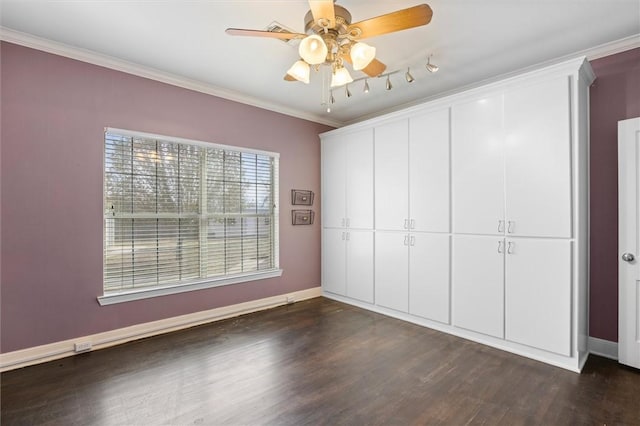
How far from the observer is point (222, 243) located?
3.81 metres

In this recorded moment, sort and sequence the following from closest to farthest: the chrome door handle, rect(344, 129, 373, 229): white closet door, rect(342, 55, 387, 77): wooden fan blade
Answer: rect(342, 55, 387, 77): wooden fan blade
the chrome door handle
rect(344, 129, 373, 229): white closet door

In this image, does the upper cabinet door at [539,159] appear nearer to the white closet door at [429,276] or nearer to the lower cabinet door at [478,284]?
the lower cabinet door at [478,284]

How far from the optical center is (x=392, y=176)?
382 centimetres

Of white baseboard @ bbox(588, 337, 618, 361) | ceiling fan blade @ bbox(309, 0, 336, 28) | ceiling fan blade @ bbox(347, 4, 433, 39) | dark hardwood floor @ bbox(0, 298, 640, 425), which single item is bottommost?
dark hardwood floor @ bbox(0, 298, 640, 425)

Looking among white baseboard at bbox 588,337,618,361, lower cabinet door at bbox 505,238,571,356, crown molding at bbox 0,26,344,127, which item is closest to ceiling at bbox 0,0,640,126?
crown molding at bbox 0,26,344,127

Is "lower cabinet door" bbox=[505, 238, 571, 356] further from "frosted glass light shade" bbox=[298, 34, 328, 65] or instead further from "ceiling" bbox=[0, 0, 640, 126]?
"frosted glass light shade" bbox=[298, 34, 328, 65]

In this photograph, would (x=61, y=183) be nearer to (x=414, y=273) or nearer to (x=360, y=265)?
(x=360, y=265)

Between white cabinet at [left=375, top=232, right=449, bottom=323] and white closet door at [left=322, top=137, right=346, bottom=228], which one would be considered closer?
white cabinet at [left=375, top=232, right=449, bottom=323]

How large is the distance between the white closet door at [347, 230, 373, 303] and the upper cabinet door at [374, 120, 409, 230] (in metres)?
0.32

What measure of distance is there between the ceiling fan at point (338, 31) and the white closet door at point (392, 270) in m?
2.20

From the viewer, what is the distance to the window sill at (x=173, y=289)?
9.76 feet

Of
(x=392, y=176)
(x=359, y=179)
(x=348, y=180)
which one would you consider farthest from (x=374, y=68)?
(x=348, y=180)

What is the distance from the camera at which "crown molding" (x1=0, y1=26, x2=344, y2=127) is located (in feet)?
8.37

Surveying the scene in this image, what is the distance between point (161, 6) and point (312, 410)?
293 cm
